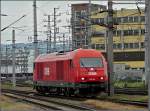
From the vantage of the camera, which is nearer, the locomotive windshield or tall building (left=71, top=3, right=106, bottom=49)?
the locomotive windshield

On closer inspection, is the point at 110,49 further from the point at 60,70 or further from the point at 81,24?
the point at 81,24

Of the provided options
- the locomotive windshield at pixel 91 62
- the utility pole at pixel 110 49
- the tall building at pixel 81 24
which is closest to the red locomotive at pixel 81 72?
the locomotive windshield at pixel 91 62

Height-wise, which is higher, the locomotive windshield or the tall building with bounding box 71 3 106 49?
the tall building with bounding box 71 3 106 49

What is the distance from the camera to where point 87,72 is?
3250cm

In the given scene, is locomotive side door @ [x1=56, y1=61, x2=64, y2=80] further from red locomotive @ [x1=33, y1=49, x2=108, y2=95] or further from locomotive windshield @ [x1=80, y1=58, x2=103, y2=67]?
locomotive windshield @ [x1=80, y1=58, x2=103, y2=67]

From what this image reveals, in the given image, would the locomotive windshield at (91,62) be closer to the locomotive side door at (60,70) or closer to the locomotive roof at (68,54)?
the locomotive roof at (68,54)

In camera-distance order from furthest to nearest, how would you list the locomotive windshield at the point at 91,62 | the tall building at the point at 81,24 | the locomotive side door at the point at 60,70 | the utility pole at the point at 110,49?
1. the tall building at the point at 81,24
2. the locomotive side door at the point at 60,70
3. the locomotive windshield at the point at 91,62
4. the utility pole at the point at 110,49

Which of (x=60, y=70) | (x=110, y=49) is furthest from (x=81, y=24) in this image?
(x=110, y=49)

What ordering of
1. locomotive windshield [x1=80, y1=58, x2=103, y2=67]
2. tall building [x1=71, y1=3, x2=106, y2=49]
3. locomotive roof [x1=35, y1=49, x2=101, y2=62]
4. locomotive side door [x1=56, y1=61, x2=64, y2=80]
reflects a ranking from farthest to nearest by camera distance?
1. tall building [x1=71, y1=3, x2=106, y2=49]
2. locomotive side door [x1=56, y1=61, x2=64, y2=80]
3. locomotive roof [x1=35, y1=49, x2=101, y2=62]
4. locomotive windshield [x1=80, y1=58, x2=103, y2=67]

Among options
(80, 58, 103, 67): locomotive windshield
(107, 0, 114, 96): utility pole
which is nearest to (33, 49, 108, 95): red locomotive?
(80, 58, 103, 67): locomotive windshield

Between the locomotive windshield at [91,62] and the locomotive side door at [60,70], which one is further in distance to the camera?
the locomotive side door at [60,70]

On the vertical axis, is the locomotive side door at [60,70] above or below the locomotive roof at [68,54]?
below

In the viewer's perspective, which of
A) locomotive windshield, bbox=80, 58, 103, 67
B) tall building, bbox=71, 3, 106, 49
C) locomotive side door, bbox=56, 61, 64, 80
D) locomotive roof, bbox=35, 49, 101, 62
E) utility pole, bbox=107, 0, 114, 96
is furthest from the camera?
tall building, bbox=71, 3, 106, 49

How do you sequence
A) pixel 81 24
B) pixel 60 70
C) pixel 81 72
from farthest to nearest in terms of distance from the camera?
pixel 81 24 → pixel 60 70 → pixel 81 72
